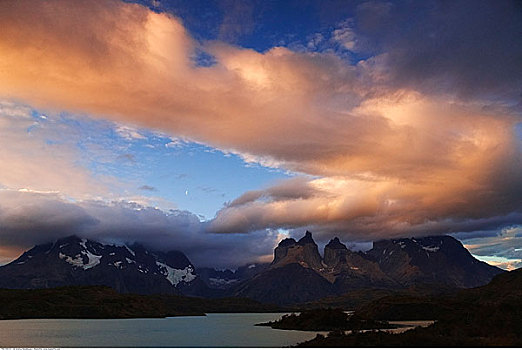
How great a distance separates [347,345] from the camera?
253 feet

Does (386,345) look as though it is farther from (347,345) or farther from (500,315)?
(500,315)

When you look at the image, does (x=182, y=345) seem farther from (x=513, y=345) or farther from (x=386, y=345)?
(x=513, y=345)

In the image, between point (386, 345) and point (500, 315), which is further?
point (500, 315)

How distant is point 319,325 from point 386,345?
85.6 metres

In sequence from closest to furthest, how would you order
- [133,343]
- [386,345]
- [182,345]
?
[386,345] → [182,345] → [133,343]

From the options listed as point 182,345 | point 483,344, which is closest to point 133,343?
point 182,345

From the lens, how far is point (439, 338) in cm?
7694

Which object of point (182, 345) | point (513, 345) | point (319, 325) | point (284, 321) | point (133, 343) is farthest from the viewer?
point (284, 321)

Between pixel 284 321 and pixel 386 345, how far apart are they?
112m

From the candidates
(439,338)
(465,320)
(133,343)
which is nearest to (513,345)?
(439,338)

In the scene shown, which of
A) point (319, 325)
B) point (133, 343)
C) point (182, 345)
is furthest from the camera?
point (319, 325)

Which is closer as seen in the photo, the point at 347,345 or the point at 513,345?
the point at 513,345

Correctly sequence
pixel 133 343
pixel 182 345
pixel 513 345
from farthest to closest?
1. pixel 133 343
2. pixel 182 345
3. pixel 513 345

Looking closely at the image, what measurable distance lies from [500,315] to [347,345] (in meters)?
50.1
